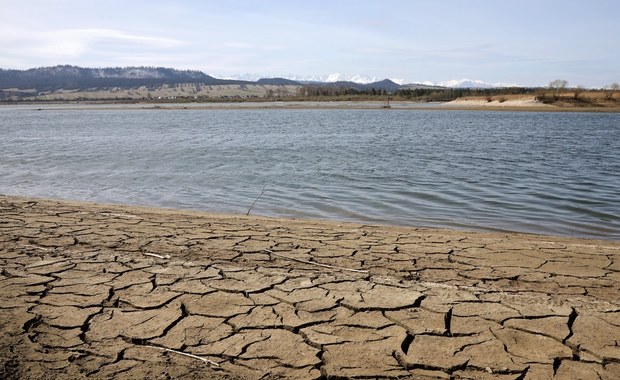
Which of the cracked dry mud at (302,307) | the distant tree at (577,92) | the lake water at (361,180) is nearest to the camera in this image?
the cracked dry mud at (302,307)

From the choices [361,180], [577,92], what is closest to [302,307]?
[361,180]

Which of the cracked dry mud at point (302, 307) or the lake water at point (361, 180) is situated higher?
the cracked dry mud at point (302, 307)

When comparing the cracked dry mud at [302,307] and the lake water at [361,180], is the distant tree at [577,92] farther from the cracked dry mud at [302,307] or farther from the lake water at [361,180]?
the cracked dry mud at [302,307]

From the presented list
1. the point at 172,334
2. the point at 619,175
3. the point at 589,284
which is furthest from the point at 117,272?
the point at 619,175

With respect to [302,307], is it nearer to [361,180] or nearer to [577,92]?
[361,180]

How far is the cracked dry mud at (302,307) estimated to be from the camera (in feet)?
10.4

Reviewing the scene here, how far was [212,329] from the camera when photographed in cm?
362

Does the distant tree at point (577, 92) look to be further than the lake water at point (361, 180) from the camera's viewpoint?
Yes

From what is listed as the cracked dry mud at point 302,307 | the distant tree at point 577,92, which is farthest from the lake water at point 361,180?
the distant tree at point 577,92

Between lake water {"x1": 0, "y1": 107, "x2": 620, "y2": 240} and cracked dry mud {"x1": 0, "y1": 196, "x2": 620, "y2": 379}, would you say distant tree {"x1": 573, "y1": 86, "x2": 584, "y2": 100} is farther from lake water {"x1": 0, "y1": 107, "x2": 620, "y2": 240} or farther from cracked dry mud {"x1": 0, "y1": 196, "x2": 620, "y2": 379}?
cracked dry mud {"x1": 0, "y1": 196, "x2": 620, "y2": 379}

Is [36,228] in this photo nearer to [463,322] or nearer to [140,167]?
[463,322]

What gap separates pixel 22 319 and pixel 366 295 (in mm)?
2611

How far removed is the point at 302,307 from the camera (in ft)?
13.0

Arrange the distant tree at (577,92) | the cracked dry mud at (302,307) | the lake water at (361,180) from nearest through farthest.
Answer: the cracked dry mud at (302,307) < the lake water at (361,180) < the distant tree at (577,92)
